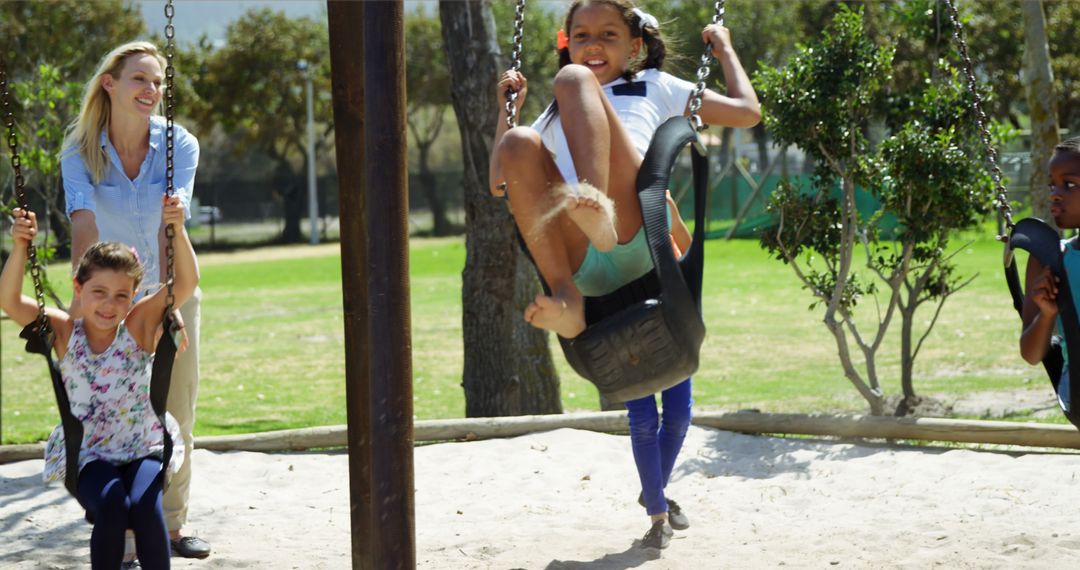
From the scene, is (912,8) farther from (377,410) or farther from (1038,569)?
(377,410)

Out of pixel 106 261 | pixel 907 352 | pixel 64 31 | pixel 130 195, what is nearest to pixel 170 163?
pixel 106 261

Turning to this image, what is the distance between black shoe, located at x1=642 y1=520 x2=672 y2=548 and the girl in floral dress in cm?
163

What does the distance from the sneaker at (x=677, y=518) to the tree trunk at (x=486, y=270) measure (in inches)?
92.5

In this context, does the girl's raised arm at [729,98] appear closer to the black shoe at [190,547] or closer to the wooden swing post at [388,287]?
the wooden swing post at [388,287]

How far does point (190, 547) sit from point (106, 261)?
1323mm

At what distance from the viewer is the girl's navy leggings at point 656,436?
13.2ft

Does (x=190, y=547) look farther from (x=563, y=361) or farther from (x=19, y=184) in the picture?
(x=563, y=361)

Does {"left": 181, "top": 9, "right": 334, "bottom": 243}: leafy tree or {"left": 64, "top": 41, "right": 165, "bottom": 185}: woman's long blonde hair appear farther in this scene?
{"left": 181, "top": 9, "right": 334, "bottom": 243}: leafy tree

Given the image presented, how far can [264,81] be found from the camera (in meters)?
35.1

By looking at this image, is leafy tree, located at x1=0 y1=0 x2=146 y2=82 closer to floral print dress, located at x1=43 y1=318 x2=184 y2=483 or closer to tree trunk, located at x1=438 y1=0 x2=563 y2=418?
tree trunk, located at x1=438 y1=0 x2=563 y2=418

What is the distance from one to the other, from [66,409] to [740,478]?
9.64 ft

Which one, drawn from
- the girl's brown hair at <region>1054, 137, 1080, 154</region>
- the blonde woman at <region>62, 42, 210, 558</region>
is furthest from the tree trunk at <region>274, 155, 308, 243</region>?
the girl's brown hair at <region>1054, 137, 1080, 154</region>

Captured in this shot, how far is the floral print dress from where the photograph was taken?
10.9ft

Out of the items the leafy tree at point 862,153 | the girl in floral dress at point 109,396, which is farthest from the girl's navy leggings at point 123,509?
the leafy tree at point 862,153
